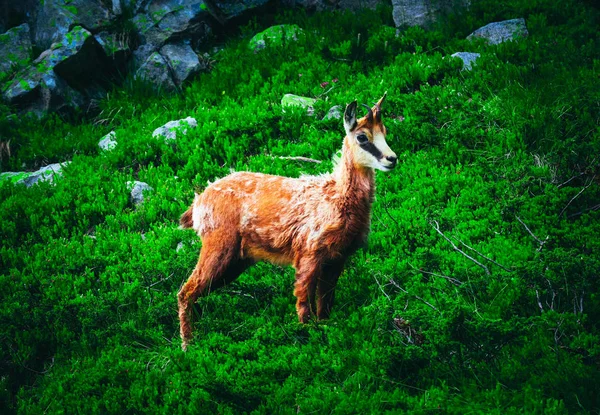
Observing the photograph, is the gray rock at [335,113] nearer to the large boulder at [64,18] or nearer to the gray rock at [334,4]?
the gray rock at [334,4]

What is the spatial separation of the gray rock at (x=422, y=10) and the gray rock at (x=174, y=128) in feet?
17.4

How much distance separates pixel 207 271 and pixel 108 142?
19.2 feet

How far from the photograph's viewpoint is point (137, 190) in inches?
423

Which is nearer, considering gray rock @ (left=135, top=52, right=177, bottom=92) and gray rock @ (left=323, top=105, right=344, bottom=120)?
gray rock @ (left=323, top=105, right=344, bottom=120)

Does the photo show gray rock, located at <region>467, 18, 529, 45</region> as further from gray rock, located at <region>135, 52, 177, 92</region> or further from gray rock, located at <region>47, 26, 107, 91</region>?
gray rock, located at <region>47, 26, 107, 91</region>

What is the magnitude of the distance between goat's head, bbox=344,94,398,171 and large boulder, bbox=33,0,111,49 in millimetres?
9386

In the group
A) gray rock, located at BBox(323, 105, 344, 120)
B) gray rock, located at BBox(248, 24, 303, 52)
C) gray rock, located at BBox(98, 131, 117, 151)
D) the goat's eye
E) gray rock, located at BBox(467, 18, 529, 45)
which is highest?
the goat's eye

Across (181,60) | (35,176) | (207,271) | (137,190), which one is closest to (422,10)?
(181,60)

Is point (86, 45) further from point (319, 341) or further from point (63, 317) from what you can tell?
point (319, 341)

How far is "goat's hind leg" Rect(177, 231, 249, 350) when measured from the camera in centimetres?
748

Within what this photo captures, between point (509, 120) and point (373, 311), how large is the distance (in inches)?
202

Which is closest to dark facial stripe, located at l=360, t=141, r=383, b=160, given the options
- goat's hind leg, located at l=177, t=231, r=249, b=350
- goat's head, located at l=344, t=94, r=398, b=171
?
goat's head, located at l=344, t=94, r=398, b=171

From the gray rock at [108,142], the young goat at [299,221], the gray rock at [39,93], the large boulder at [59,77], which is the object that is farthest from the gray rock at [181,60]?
the young goat at [299,221]

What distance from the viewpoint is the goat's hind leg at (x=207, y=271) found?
7.48 metres
